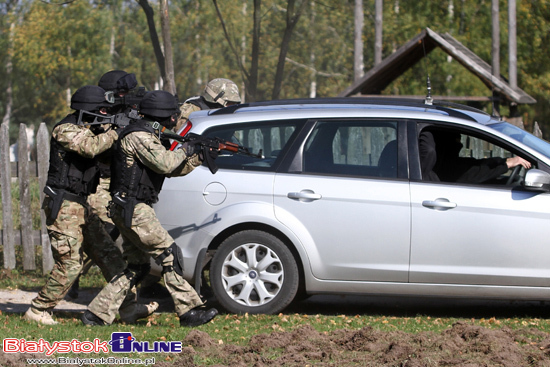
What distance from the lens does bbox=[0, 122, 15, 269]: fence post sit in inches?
338

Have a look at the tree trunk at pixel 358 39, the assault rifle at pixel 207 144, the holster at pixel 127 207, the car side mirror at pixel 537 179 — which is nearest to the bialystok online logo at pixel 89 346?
the holster at pixel 127 207

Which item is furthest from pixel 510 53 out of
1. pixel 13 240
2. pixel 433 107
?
pixel 13 240

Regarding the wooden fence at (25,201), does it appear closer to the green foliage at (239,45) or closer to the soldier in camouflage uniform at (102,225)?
the soldier in camouflage uniform at (102,225)

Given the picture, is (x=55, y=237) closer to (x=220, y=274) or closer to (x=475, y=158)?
(x=220, y=274)

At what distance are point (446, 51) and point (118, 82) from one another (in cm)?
846

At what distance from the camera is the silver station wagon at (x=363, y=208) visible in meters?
5.92

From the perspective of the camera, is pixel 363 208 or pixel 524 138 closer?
pixel 363 208

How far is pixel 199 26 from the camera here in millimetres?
50969

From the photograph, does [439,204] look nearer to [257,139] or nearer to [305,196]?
[305,196]

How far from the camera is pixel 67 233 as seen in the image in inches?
235

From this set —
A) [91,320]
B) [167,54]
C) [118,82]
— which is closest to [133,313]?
[91,320]

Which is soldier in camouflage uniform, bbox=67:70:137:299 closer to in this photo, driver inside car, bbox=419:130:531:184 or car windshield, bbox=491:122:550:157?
driver inside car, bbox=419:130:531:184

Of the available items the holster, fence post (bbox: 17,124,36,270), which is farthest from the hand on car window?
fence post (bbox: 17,124,36,270)

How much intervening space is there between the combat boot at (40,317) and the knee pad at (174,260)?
1068 mm
